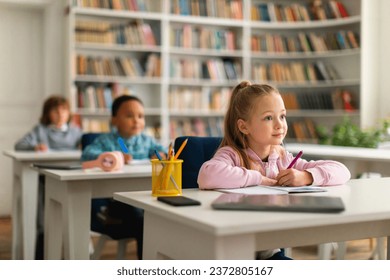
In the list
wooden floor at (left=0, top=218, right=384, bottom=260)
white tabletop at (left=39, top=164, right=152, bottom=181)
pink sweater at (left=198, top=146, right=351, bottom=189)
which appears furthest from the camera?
wooden floor at (left=0, top=218, right=384, bottom=260)

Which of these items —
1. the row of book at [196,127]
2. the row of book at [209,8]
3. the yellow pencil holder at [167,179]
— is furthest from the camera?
the row of book at [196,127]

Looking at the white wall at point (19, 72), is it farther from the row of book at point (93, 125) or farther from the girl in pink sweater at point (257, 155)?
the girl in pink sweater at point (257, 155)

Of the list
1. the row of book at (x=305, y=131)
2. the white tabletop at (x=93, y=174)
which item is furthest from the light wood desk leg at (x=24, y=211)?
the row of book at (x=305, y=131)

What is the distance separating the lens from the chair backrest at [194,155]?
2.31m

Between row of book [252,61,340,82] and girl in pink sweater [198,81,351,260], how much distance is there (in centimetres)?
428

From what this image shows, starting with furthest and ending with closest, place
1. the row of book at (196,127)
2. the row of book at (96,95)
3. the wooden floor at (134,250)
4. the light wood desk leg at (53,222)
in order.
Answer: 1. the row of book at (196,127)
2. the row of book at (96,95)
3. the wooden floor at (134,250)
4. the light wood desk leg at (53,222)

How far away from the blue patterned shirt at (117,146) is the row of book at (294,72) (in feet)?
10.4

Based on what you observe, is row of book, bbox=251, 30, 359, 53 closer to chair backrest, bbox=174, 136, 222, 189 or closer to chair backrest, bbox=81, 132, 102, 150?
chair backrest, bbox=81, 132, 102, 150

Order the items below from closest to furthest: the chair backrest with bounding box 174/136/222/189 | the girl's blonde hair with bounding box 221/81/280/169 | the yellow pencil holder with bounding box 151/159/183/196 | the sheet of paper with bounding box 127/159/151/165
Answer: the yellow pencil holder with bounding box 151/159/183/196 → the girl's blonde hair with bounding box 221/81/280/169 → the chair backrest with bounding box 174/136/222/189 → the sheet of paper with bounding box 127/159/151/165

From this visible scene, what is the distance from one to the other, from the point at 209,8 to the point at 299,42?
1.00 metres

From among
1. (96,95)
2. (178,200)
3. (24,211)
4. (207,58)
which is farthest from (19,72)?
(178,200)

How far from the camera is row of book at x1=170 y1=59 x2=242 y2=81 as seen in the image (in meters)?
6.04

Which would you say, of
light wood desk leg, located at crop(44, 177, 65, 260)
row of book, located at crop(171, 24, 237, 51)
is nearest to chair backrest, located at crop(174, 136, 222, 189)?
light wood desk leg, located at crop(44, 177, 65, 260)
